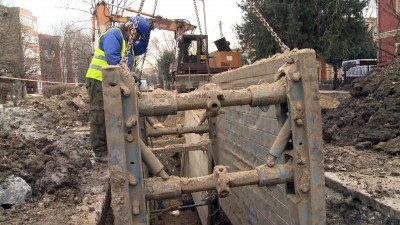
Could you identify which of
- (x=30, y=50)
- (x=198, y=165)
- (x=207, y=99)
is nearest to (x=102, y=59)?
(x=198, y=165)

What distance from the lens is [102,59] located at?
5273 millimetres

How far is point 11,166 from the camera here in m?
4.27

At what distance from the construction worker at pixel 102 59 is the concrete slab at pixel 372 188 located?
2.99m

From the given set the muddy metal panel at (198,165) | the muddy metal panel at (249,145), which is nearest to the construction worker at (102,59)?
the muddy metal panel at (249,145)

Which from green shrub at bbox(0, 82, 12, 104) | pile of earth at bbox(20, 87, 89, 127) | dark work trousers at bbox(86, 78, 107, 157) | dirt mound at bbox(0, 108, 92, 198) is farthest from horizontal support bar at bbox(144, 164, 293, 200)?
green shrub at bbox(0, 82, 12, 104)

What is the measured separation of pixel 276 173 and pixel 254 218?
2.15m

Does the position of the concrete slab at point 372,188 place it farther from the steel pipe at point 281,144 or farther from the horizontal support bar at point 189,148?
the horizontal support bar at point 189,148

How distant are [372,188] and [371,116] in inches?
135

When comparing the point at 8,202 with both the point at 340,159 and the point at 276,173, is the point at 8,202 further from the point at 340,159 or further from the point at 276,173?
the point at 340,159

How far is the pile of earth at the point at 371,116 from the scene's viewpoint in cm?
614

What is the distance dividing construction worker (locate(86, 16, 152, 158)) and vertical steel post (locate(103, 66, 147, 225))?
2.99 meters

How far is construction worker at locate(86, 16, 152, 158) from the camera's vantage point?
5020 millimetres

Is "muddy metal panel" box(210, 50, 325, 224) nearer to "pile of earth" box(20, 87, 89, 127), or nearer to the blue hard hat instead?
the blue hard hat

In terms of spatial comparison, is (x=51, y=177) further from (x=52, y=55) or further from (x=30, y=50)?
(x=52, y=55)
